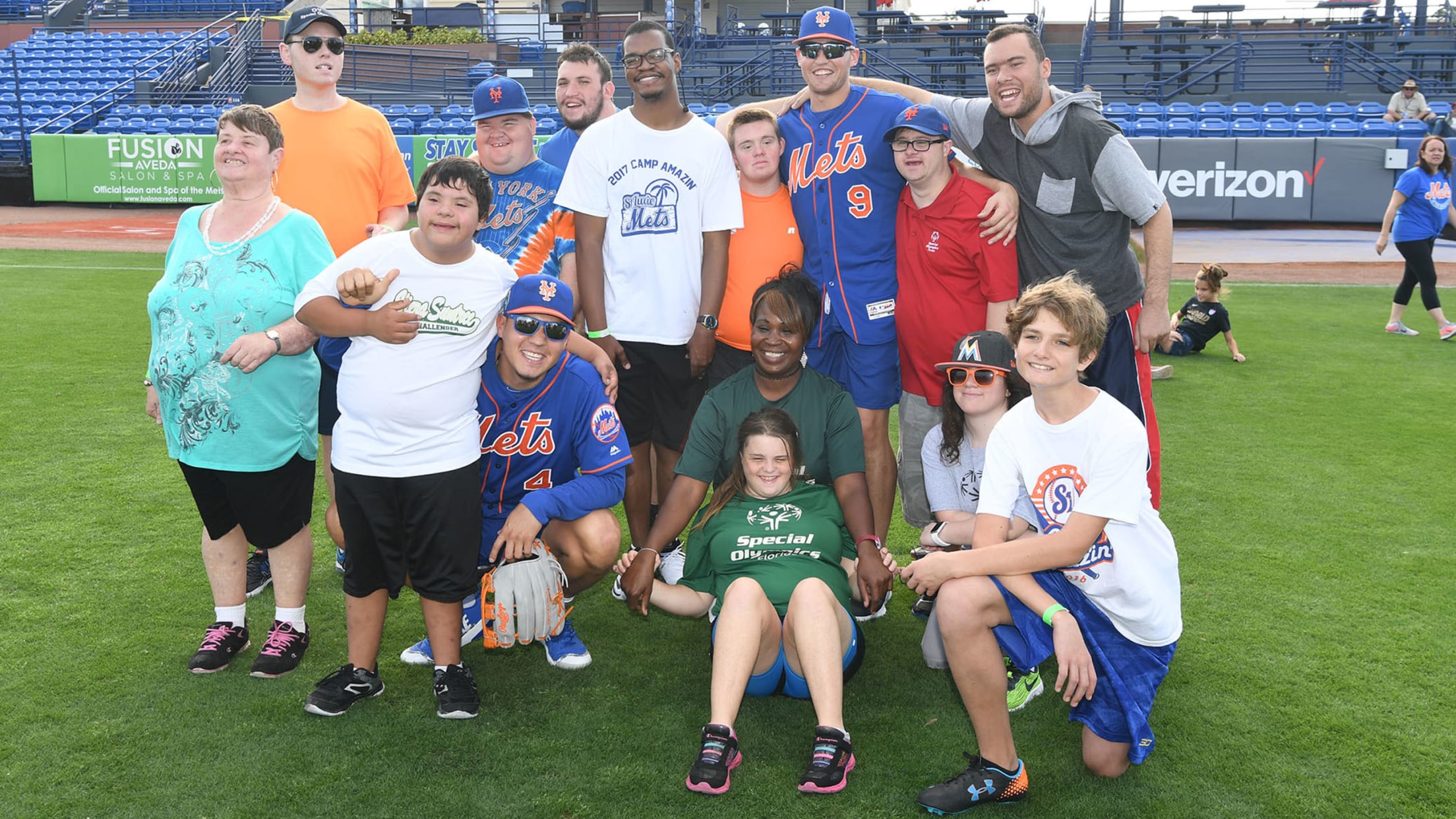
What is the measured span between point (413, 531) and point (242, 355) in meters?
0.83

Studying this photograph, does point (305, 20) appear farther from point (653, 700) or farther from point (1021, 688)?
point (1021, 688)

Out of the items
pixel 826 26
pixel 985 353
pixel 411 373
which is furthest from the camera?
pixel 826 26

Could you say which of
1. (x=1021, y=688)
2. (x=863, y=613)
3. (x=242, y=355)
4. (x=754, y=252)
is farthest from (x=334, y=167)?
(x=1021, y=688)

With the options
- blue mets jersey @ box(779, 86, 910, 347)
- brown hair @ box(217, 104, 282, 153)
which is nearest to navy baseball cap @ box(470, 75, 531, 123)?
brown hair @ box(217, 104, 282, 153)

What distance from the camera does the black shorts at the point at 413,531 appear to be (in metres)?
3.52

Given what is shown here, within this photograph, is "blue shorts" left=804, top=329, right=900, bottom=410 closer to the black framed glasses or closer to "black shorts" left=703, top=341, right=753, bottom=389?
"black shorts" left=703, top=341, right=753, bottom=389

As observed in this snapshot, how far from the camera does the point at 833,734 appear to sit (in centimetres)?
327

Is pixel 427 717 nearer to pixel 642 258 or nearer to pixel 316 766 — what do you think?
pixel 316 766

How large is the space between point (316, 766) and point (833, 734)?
5.28ft

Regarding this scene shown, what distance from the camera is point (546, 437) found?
4.02 meters

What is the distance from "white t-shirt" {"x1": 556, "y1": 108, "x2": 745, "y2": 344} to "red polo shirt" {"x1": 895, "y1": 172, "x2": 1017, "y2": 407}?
0.72 m

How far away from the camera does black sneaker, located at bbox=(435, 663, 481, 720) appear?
3.69m

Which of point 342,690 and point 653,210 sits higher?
point 653,210

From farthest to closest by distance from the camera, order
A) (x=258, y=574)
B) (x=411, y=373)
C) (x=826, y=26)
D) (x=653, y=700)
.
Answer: (x=258, y=574), (x=826, y=26), (x=653, y=700), (x=411, y=373)
